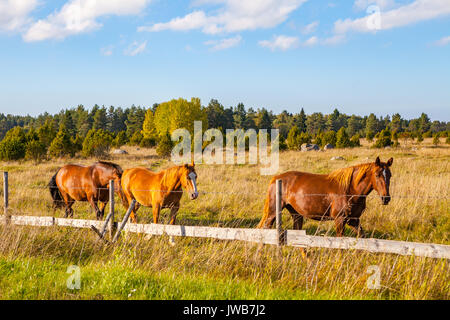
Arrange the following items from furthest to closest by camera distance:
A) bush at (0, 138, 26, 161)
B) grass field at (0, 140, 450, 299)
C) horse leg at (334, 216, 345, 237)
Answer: bush at (0, 138, 26, 161) → horse leg at (334, 216, 345, 237) → grass field at (0, 140, 450, 299)

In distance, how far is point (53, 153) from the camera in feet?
89.1

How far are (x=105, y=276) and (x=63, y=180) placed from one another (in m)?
5.59

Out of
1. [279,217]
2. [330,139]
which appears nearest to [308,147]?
[330,139]

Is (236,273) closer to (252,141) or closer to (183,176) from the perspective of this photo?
(183,176)

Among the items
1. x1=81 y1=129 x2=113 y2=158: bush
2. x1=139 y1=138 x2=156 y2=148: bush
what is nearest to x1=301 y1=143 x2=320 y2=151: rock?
x1=139 y1=138 x2=156 y2=148: bush

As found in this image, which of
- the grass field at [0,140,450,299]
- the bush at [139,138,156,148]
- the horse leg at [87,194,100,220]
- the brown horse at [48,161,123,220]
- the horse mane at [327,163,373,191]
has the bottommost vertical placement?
the grass field at [0,140,450,299]

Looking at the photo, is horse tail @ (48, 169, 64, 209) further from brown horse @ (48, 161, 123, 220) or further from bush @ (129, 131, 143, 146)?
bush @ (129, 131, 143, 146)

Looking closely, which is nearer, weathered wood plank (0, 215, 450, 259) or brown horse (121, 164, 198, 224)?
weathered wood plank (0, 215, 450, 259)

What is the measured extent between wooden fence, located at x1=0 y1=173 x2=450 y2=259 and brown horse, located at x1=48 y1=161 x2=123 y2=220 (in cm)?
169

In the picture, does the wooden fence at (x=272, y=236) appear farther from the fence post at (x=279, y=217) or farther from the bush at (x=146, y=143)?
the bush at (x=146, y=143)

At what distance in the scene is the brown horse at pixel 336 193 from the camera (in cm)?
575

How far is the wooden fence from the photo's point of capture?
181 inches

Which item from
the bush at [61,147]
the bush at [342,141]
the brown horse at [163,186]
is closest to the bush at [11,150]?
the bush at [61,147]
